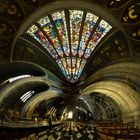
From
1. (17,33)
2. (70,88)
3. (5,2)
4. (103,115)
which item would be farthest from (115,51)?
(103,115)

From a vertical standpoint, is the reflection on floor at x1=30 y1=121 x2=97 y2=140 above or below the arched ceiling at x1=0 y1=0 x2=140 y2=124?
below

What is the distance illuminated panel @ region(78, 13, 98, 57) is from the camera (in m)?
17.5

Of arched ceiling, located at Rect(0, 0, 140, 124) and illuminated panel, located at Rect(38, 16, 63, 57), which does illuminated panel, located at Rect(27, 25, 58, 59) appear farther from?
illuminated panel, located at Rect(38, 16, 63, 57)

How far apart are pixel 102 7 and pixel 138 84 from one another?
898 centimetres

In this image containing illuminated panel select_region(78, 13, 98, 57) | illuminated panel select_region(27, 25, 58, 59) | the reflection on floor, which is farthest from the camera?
illuminated panel select_region(27, 25, 58, 59)

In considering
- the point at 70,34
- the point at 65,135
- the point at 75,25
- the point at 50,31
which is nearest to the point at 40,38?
the point at 50,31

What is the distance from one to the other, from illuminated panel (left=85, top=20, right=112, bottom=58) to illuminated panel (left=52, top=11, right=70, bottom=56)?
1.84 m

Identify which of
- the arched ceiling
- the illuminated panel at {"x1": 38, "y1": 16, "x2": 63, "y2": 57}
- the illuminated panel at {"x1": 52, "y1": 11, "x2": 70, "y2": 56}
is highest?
the illuminated panel at {"x1": 52, "y1": 11, "x2": 70, "y2": 56}

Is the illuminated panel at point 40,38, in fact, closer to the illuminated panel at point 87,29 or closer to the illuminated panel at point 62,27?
the illuminated panel at point 62,27

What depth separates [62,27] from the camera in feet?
63.6

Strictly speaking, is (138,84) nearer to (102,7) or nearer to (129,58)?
(129,58)

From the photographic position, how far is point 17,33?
1666 centimetres

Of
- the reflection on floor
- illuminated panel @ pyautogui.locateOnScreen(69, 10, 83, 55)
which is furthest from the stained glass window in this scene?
the reflection on floor

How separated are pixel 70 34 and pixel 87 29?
66.0 inches
